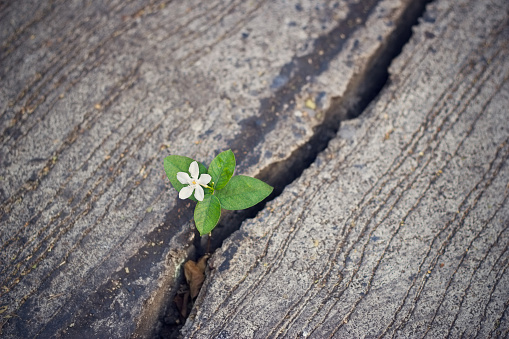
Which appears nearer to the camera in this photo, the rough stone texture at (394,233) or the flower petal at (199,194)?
the flower petal at (199,194)

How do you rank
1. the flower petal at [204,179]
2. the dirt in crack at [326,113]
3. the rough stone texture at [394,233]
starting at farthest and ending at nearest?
the dirt in crack at [326,113] < the rough stone texture at [394,233] < the flower petal at [204,179]

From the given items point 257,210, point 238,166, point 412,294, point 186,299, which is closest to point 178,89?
point 238,166

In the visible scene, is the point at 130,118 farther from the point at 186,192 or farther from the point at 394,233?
the point at 394,233

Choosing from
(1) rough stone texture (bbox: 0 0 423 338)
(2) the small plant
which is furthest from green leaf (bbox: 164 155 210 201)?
(1) rough stone texture (bbox: 0 0 423 338)

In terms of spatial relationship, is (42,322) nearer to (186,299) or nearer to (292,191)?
(186,299)

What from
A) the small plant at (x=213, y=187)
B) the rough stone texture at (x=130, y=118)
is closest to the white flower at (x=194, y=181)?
the small plant at (x=213, y=187)

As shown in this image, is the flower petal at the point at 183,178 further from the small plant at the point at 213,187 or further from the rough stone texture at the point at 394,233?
the rough stone texture at the point at 394,233

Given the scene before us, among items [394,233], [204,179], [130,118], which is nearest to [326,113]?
[394,233]
